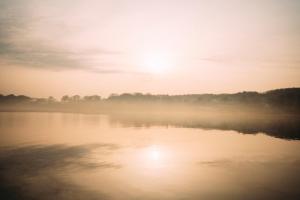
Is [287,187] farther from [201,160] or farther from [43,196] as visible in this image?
[43,196]

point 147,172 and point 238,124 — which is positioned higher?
point 147,172

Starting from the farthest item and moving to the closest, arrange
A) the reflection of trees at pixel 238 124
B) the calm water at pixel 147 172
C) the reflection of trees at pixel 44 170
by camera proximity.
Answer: the reflection of trees at pixel 238 124 → the calm water at pixel 147 172 → the reflection of trees at pixel 44 170

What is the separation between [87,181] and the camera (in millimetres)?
14711

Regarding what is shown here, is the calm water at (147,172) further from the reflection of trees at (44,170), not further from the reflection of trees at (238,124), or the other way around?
the reflection of trees at (238,124)

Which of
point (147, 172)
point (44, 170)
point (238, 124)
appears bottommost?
point (238, 124)

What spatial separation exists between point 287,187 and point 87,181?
9751mm

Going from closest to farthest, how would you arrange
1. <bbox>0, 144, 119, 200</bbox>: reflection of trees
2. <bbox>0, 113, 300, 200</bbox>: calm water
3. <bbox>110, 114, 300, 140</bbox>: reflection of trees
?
1. <bbox>0, 144, 119, 200</bbox>: reflection of trees
2. <bbox>0, 113, 300, 200</bbox>: calm water
3. <bbox>110, 114, 300, 140</bbox>: reflection of trees

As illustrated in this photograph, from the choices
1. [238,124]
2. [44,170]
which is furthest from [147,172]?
[238,124]

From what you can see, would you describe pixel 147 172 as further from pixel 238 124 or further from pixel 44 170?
pixel 238 124

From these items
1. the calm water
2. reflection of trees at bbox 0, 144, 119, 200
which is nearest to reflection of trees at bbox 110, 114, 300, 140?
the calm water

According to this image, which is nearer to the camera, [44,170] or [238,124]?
[44,170]

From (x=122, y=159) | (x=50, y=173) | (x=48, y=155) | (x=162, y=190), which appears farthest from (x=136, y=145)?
(x=162, y=190)

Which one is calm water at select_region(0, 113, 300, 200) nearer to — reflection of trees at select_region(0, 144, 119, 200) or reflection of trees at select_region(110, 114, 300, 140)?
reflection of trees at select_region(0, 144, 119, 200)

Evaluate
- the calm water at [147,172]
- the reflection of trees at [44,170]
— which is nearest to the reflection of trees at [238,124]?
the calm water at [147,172]
